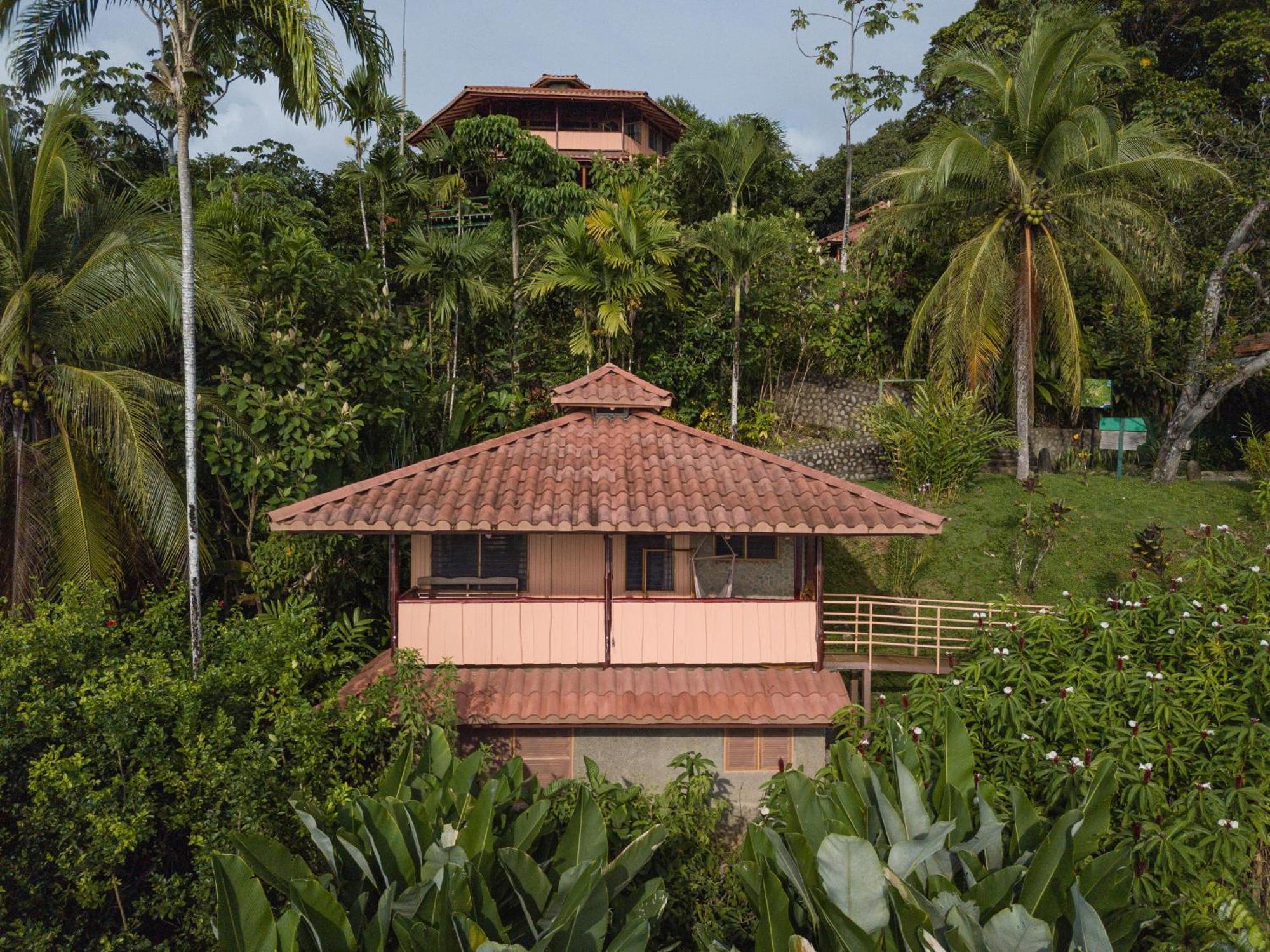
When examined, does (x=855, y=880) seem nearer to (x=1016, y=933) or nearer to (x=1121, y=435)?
(x=1016, y=933)

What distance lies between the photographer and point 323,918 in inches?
221

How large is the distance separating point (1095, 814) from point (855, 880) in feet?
8.68

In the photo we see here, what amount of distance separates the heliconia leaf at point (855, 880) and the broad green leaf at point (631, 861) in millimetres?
1652

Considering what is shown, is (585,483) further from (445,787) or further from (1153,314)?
(1153,314)

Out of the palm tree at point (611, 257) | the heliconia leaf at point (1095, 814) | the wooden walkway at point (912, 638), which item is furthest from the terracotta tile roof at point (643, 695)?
the palm tree at point (611, 257)

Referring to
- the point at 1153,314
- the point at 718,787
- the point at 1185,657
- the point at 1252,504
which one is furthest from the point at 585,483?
the point at 1153,314

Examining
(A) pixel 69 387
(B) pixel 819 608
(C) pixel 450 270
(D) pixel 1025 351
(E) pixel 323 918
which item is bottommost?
(E) pixel 323 918

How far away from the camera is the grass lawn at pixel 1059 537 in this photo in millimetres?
16062

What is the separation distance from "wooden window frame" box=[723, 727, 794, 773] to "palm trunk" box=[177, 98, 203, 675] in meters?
6.03

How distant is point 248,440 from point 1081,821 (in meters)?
11.6

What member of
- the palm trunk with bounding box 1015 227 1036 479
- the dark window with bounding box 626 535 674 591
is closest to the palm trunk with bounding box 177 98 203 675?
the dark window with bounding box 626 535 674 591

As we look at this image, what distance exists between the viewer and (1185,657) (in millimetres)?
9898

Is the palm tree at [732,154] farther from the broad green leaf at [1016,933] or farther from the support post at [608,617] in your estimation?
the broad green leaf at [1016,933]

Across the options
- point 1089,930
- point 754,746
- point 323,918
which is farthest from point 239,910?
point 754,746
